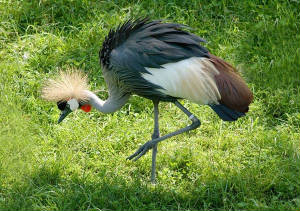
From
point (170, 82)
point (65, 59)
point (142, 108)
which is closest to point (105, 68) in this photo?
point (170, 82)

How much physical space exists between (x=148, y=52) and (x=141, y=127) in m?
1.00

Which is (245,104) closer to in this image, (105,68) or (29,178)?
(105,68)

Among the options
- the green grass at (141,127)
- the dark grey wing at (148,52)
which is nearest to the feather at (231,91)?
the dark grey wing at (148,52)

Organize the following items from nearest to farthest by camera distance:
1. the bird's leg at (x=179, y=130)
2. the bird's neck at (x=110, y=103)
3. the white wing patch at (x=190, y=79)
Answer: the white wing patch at (x=190, y=79), the bird's leg at (x=179, y=130), the bird's neck at (x=110, y=103)

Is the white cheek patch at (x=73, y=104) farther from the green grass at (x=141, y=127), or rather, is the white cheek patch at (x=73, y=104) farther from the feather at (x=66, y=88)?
the green grass at (x=141, y=127)

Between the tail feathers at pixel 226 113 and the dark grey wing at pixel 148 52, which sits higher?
the dark grey wing at pixel 148 52

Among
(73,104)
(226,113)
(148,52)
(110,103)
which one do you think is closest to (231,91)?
(226,113)

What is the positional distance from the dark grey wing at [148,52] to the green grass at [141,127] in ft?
2.22

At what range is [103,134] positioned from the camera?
4547mm

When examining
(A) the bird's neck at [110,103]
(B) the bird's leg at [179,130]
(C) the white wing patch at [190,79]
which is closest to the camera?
(C) the white wing patch at [190,79]

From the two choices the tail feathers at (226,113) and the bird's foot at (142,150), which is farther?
the bird's foot at (142,150)

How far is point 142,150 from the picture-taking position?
13.2 feet

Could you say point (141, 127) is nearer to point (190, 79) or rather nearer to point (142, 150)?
point (142, 150)

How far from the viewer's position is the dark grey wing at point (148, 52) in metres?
3.75
